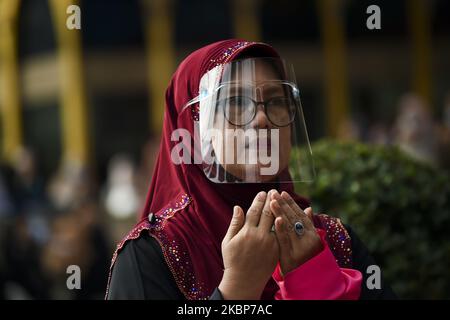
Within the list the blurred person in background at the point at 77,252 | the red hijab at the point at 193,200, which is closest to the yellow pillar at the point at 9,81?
the blurred person in background at the point at 77,252

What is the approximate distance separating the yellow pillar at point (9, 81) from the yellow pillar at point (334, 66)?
451 centimetres

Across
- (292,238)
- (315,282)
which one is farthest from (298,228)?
(315,282)

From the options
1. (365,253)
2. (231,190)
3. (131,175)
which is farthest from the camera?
(131,175)

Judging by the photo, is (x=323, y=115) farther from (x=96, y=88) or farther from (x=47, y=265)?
(x=47, y=265)

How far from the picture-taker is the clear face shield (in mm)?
2250

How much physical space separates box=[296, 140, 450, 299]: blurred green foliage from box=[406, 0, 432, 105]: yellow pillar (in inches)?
305

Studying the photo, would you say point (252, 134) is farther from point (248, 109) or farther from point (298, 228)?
point (298, 228)

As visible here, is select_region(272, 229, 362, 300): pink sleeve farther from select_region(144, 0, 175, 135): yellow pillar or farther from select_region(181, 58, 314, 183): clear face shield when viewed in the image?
select_region(144, 0, 175, 135): yellow pillar

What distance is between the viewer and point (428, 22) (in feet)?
37.2

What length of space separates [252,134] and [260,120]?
0.04 metres

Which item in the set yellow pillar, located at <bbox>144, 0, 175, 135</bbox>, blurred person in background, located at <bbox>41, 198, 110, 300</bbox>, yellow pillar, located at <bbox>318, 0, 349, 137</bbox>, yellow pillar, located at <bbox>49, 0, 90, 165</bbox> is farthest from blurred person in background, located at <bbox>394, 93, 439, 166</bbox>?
yellow pillar, located at <bbox>49, 0, 90, 165</bbox>

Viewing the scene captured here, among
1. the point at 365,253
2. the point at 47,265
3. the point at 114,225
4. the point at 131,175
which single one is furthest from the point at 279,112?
the point at 131,175

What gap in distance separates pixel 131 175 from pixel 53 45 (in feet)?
7.96
